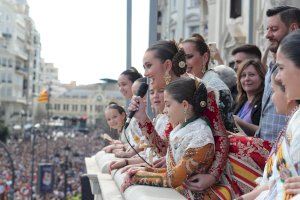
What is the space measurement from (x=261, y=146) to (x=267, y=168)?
2.00 feet

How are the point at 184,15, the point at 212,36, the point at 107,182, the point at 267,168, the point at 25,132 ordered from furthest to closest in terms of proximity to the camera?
the point at 25,132, the point at 184,15, the point at 212,36, the point at 107,182, the point at 267,168

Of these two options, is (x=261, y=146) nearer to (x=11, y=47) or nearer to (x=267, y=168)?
(x=267, y=168)

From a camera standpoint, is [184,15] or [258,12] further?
[184,15]

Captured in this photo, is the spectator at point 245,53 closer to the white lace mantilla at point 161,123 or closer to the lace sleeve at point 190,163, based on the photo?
the white lace mantilla at point 161,123

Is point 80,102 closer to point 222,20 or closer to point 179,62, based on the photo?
point 222,20

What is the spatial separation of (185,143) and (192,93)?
0.96ft

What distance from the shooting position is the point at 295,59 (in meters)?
2.63

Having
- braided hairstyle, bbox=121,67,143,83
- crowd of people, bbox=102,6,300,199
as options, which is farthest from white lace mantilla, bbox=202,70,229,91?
braided hairstyle, bbox=121,67,143,83

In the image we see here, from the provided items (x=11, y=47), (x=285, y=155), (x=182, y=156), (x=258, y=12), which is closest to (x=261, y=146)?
(x=182, y=156)

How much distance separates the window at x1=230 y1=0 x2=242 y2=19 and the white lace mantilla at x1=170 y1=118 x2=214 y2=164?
63.5 ft

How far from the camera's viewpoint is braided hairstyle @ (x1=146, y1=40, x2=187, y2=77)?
4258mm

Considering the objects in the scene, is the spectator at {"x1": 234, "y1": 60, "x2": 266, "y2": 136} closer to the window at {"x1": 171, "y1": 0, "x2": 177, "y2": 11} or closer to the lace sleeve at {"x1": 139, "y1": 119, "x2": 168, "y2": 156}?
the lace sleeve at {"x1": 139, "y1": 119, "x2": 168, "y2": 156}

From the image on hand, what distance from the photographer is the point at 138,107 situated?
4113 millimetres

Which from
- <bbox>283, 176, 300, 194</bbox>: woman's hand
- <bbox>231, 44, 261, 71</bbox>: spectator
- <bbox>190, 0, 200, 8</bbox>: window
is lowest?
<bbox>283, 176, 300, 194</bbox>: woman's hand
